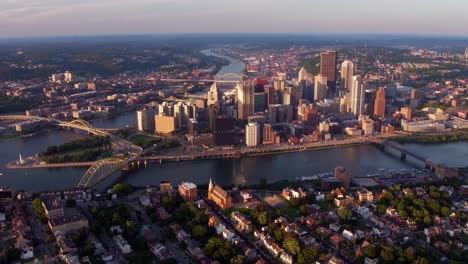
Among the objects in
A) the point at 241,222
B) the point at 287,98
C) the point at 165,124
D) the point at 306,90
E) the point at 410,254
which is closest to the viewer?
the point at 410,254

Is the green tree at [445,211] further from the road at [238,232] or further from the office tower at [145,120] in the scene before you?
the office tower at [145,120]

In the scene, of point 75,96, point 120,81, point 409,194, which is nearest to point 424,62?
point 120,81

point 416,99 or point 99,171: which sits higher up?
point 416,99

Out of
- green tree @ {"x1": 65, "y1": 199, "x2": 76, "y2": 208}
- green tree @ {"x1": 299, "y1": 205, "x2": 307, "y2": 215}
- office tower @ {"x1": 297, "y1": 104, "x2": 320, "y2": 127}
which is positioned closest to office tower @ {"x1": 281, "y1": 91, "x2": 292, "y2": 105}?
office tower @ {"x1": 297, "y1": 104, "x2": 320, "y2": 127}

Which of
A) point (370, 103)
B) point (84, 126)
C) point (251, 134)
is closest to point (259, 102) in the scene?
point (251, 134)

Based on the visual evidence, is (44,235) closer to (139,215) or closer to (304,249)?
(139,215)

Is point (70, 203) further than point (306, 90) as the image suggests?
No

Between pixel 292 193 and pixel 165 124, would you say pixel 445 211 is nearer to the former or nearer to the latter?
pixel 292 193
